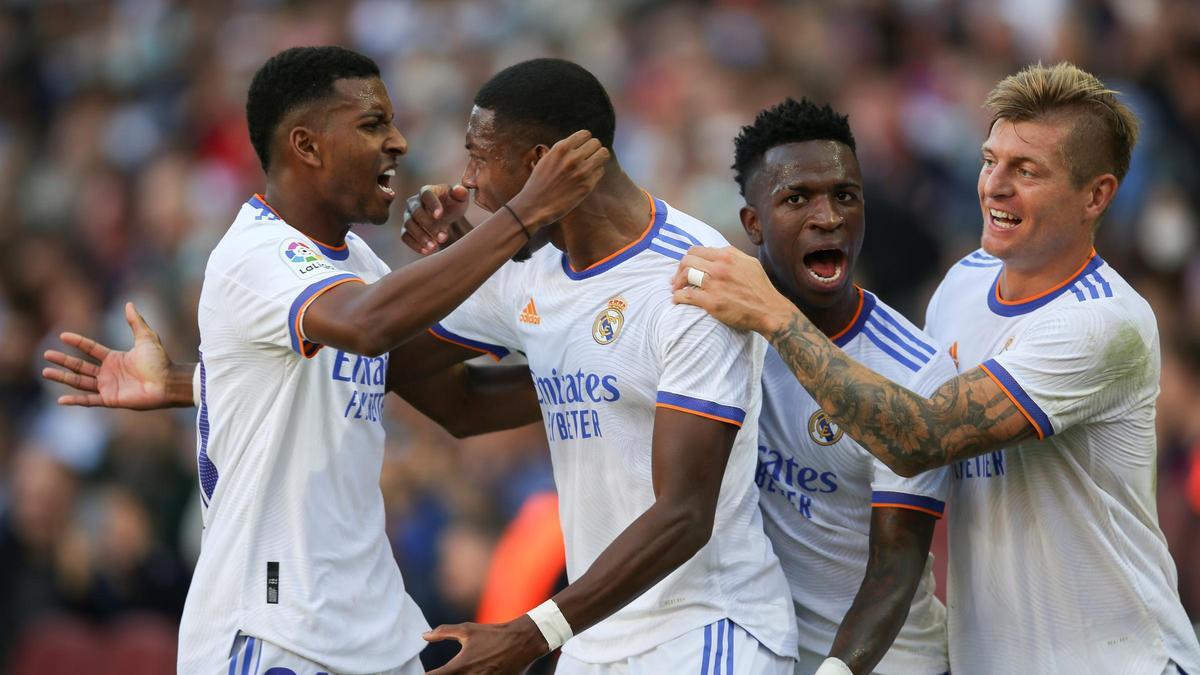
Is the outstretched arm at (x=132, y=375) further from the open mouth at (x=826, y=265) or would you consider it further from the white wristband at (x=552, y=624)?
the open mouth at (x=826, y=265)

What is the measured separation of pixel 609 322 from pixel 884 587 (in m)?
1.15

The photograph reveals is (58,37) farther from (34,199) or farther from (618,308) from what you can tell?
(618,308)

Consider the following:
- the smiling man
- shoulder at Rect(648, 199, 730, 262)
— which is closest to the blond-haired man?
shoulder at Rect(648, 199, 730, 262)

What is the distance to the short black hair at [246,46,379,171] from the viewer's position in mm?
5125

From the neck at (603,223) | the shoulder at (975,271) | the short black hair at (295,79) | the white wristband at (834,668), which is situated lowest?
the white wristband at (834,668)

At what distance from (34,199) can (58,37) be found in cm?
254

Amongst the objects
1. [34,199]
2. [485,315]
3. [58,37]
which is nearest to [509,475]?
[485,315]

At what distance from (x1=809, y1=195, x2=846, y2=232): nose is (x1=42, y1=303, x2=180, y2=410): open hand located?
7.36ft

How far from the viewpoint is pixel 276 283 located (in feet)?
15.6

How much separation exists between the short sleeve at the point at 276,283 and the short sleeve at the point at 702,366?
0.96m

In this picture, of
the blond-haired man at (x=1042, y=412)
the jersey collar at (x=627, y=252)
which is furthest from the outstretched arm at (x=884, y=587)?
the jersey collar at (x=627, y=252)

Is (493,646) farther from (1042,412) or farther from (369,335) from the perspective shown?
(1042,412)

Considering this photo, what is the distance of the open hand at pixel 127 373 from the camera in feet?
18.2

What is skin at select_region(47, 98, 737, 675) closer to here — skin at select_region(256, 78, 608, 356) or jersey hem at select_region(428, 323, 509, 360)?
skin at select_region(256, 78, 608, 356)
